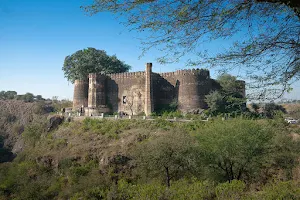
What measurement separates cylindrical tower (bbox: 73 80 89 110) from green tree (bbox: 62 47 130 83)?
1.23 metres

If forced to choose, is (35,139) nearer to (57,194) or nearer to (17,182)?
(17,182)

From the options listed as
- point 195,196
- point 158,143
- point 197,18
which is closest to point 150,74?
point 158,143

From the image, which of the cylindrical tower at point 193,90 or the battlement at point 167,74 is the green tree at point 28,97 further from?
the cylindrical tower at point 193,90

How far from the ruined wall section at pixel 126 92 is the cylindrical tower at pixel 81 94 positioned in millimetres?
3466

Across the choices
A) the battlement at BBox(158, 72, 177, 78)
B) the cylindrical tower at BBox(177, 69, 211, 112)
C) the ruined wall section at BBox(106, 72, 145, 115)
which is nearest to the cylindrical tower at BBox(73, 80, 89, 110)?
the ruined wall section at BBox(106, 72, 145, 115)

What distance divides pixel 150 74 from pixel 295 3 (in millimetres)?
23916

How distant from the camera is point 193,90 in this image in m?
25.9

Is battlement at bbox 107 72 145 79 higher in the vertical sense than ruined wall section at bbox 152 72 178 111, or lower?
higher

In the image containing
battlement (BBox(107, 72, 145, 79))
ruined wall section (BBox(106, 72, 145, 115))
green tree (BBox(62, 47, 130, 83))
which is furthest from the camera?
green tree (BBox(62, 47, 130, 83))

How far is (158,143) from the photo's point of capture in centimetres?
1488

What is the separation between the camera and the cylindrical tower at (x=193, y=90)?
2570 centimetres

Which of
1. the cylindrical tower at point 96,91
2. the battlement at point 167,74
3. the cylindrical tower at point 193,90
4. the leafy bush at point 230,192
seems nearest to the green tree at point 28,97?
the cylindrical tower at point 96,91

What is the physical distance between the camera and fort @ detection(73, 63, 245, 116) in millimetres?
26109

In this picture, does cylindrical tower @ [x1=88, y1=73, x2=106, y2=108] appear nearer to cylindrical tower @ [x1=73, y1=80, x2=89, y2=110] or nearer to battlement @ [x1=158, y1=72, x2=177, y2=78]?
cylindrical tower @ [x1=73, y1=80, x2=89, y2=110]
